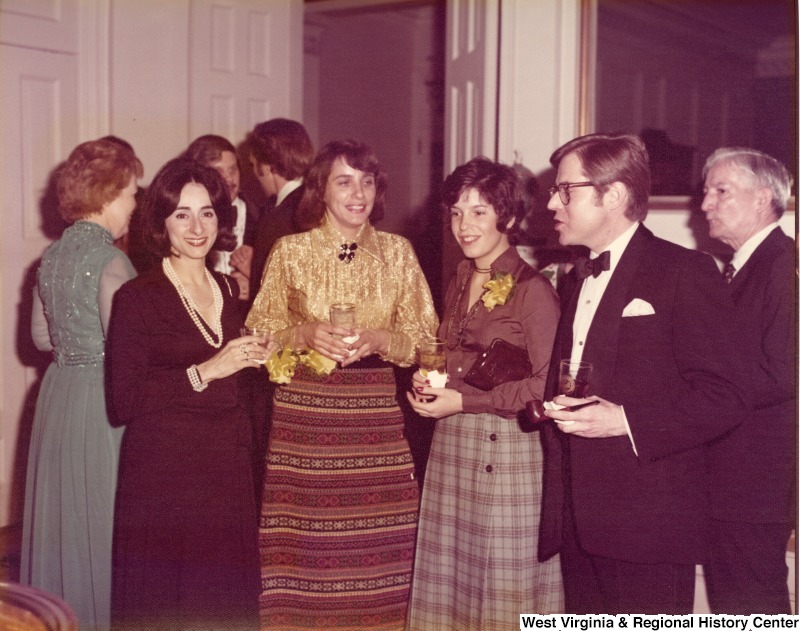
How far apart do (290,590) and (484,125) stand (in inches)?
89.0

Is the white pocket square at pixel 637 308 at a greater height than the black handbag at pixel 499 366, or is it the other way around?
the white pocket square at pixel 637 308

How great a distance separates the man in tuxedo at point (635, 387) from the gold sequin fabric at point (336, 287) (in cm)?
83

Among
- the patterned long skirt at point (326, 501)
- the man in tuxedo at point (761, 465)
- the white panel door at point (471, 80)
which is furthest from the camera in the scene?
the white panel door at point (471, 80)

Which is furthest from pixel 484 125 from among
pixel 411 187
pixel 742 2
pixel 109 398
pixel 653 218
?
pixel 411 187

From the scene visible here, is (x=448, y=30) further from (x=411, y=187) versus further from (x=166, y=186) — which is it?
(x=411, y=187)

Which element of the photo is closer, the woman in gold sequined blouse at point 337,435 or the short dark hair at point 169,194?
the short dark hair at point 169,194

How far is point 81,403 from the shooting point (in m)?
3.28

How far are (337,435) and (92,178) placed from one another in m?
1.33

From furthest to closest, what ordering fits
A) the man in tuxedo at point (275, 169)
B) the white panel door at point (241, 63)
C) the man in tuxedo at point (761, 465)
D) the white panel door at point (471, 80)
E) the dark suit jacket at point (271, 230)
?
the white panel door at point (241, 63) → the white panel door at point (471, 80) → the man in tuxedo at point (275, 169) → the dark suit jacket at point (271, 230) → the man in tuxedo at point (761, 465)

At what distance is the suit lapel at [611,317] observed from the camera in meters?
2.37

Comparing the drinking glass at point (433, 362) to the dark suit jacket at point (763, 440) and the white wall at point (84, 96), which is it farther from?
the white wall at point (84, 96)

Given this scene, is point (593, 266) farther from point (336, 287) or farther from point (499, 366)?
point (336, 287)

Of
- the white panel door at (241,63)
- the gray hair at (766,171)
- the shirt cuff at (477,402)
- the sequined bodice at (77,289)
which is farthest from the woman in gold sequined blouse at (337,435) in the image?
the white panel door at (241,63)

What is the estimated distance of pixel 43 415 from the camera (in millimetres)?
3396
